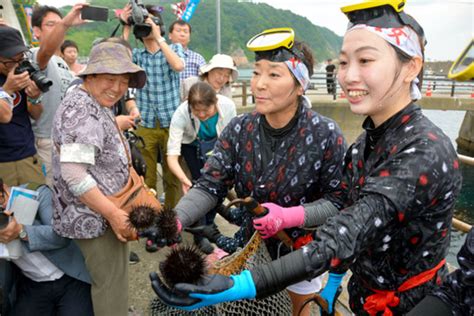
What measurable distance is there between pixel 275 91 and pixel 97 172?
1.09 metres

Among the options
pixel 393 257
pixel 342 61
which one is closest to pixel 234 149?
pixel 342 61

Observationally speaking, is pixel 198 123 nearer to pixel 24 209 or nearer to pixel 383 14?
pixel 24 209

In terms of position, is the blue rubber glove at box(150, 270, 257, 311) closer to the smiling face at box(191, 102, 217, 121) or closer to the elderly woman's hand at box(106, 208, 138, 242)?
the elderly woman's hand at box(106, 208, 138, 242)

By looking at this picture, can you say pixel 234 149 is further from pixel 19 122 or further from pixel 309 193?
pixel 19 122

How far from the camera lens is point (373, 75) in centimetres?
130

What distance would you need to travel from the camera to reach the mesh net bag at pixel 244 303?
1567mm

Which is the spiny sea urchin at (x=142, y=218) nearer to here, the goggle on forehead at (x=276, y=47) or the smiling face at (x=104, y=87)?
the smiling face at (x=104, y=87)

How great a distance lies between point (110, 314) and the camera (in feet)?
7.26

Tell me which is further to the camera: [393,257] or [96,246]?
[96,246]

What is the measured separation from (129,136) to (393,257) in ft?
8.71

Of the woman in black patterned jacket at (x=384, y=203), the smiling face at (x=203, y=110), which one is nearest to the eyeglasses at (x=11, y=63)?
the smiling face at (x=203, y=110)

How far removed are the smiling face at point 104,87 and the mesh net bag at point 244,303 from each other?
118 cm

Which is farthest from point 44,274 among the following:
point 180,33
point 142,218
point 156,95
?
point 180,33

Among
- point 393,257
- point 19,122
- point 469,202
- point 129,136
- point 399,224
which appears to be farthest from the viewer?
point 469,202
